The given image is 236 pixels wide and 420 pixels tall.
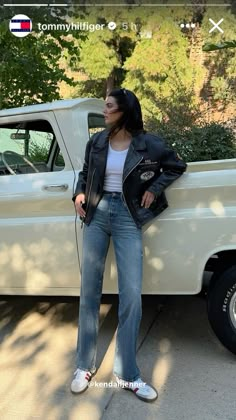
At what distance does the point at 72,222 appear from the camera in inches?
133

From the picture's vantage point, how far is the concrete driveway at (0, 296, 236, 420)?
283 cm

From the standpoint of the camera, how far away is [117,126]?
288 centimetres

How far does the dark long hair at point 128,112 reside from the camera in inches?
111

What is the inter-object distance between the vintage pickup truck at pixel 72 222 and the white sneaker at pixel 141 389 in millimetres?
634

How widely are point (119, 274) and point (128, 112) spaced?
0.99m

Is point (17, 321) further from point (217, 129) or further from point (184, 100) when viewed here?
point (184, 100)

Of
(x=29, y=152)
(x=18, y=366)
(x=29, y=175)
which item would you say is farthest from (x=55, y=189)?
(x=18, y=366)

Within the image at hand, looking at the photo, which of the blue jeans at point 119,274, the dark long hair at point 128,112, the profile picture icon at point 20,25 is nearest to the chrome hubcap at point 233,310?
the blue jeans at point 119,274

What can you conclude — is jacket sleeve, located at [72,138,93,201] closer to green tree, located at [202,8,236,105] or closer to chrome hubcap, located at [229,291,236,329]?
chrome hubcap, located at [229,291,236,329]

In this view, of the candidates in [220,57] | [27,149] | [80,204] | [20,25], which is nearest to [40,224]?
[80,204]

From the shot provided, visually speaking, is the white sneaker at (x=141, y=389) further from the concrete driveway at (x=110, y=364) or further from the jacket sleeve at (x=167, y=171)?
the jacket sleeve at (x=167, y=171)

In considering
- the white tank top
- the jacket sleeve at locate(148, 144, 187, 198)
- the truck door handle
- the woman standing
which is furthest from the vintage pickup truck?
the white tank top

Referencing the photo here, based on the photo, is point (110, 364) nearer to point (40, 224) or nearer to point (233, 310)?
point (233, 310)

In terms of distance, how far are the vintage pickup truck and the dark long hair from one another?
0.52 meters
